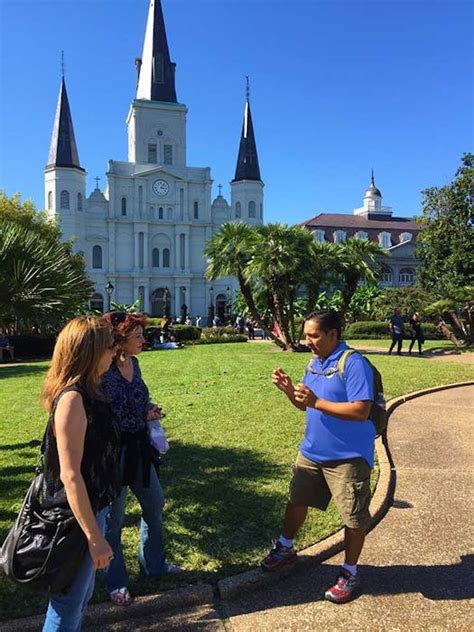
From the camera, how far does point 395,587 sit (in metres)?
3.36

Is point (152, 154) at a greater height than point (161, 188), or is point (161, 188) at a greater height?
point (152, 154)

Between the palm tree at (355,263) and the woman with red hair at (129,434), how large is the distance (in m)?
17.9

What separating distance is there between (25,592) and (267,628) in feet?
4.87

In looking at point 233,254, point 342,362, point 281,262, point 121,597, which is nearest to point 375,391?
point 342,362

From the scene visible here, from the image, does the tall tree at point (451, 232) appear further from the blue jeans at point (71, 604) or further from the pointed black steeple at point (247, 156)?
the pointed black steeple at point (247, 156)

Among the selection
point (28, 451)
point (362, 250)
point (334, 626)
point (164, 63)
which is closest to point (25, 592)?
point (334, 626)

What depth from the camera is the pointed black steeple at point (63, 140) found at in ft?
208

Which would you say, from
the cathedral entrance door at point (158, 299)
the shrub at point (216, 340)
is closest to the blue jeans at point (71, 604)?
the shrub at point (216, 340)

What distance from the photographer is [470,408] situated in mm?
9109

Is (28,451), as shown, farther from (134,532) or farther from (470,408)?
(470,408)

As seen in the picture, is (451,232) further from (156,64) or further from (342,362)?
(156,64)

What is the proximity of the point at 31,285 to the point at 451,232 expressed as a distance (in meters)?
29.2

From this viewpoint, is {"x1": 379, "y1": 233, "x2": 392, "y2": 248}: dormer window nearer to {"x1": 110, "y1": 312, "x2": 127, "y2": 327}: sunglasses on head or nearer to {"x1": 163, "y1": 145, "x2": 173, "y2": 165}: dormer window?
{"x1": 163, "y1": 145, "x2": 173, "y2": 165}: dormer window

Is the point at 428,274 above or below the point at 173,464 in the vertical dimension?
above
